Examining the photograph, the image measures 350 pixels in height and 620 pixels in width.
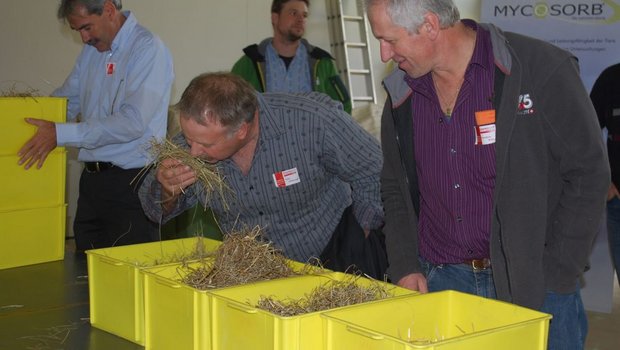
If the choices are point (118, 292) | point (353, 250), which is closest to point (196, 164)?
point (118, 292)

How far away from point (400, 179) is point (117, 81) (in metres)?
1.75

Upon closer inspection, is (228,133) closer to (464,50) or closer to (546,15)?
(464,50)

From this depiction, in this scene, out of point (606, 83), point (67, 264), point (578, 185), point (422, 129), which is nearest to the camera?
point (578, 185)

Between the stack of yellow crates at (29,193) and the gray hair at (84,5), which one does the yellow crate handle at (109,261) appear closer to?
the stack of yellow crates at (29,193)

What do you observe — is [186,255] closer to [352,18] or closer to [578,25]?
[578,25]

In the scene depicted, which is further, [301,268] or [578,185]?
[301,268]

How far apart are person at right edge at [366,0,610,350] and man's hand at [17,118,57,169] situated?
1.86 meters

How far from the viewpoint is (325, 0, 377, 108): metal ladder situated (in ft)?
25.9

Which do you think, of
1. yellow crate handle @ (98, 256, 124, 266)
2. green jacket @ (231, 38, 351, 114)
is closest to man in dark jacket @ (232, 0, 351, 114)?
green jacket @ (231, 38, 351, 114)

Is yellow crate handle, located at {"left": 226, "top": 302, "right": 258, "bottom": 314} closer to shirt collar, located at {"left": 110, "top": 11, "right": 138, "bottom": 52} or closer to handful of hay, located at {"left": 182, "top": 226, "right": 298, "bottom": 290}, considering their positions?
handful of hay, located at {"left": 182, "top": 226, "right": 298, "bottom": 290}

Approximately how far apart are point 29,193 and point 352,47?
4957 mm

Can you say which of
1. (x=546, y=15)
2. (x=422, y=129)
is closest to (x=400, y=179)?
(x=422, y=129)

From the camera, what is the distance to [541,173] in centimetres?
197

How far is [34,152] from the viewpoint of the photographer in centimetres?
362
